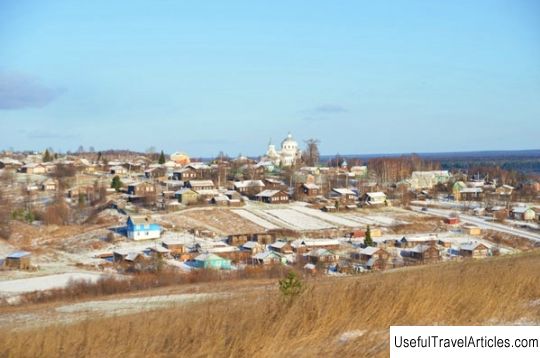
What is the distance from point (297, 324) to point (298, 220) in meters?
32.0

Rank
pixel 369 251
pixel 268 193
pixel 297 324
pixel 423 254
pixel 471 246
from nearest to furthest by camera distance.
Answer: pixel 297 324 → pixel 423 254 → pixel 369 251 → pixel 471 246 → pixel 268 193

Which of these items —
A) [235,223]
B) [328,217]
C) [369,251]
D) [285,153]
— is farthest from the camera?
[285,153]

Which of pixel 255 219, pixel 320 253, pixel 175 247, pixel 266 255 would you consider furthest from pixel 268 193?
pixel 266 255

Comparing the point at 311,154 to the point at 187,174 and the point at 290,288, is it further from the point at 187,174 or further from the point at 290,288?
the point at 290,288

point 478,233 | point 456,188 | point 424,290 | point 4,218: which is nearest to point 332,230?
point 478,233

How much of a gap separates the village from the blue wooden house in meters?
0.06

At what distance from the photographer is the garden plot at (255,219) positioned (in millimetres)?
33406

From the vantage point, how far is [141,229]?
95.9ft

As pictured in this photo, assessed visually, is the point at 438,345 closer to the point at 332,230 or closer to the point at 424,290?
the point at 424,290

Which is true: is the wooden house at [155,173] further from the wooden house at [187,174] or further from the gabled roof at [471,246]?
the gabled roof at [471,246]

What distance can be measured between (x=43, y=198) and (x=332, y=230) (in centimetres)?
2363

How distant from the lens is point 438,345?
136 inches

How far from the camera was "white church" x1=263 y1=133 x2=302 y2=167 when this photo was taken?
76.2 metres

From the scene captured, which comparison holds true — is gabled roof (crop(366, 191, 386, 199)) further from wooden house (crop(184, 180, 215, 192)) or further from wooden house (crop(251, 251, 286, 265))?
wooden house (crop(251, 251, 286, 265))
